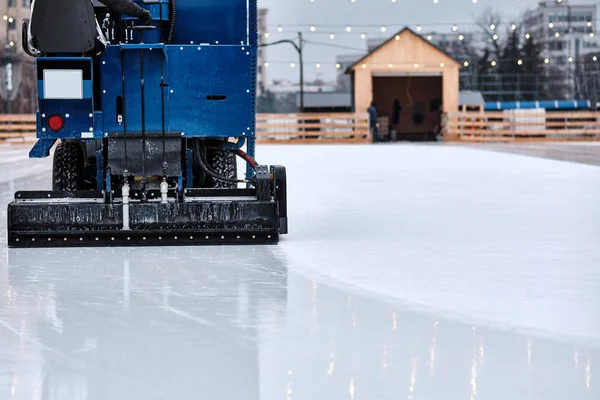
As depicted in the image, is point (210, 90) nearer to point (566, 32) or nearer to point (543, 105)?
point (543, 105)

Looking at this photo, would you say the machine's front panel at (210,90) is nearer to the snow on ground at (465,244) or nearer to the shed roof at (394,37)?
the snow on ground at (465,244)

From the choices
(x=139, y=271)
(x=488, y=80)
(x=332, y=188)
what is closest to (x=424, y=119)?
(x=488, y=80)

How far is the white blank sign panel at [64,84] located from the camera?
293 inches

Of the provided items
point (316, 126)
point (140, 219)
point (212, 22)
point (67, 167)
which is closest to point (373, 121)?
point (316, 126)

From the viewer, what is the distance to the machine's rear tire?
28.1ft

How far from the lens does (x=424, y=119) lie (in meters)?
45.8

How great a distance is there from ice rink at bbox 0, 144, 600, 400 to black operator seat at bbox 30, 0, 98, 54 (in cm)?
127

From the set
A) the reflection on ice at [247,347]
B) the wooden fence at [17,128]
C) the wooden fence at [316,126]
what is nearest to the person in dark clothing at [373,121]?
the wooden fence at [316,126]

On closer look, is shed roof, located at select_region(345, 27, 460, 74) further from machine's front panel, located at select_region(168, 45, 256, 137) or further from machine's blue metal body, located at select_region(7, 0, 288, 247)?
machine's front panel, located at select_region(168, 45, 256, 137)

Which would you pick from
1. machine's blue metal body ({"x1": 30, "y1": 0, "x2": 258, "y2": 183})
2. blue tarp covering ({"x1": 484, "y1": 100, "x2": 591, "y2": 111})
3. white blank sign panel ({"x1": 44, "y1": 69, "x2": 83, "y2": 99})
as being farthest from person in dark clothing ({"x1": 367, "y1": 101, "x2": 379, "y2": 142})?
white blank sign panel ({"x1": 44, "y1": 69, "x2": 83, "y2": 99})

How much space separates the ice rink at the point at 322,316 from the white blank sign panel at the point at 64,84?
1.01m

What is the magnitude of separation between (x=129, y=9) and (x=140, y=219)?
147 centimetres

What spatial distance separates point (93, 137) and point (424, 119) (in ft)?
127

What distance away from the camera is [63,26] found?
726cm
